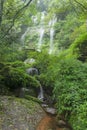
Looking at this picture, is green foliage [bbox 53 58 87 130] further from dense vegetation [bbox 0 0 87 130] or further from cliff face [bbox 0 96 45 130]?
cliff face [bbox 0 96 45 130]

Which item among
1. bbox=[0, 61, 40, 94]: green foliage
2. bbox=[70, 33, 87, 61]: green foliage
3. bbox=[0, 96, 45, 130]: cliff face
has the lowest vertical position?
bbox=[0, 96, 45, 130]: cliff face

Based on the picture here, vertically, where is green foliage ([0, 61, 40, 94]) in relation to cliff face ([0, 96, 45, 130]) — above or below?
above

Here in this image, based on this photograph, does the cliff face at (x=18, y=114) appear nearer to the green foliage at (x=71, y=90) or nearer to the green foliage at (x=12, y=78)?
the green foliage at (x=71, y=90)

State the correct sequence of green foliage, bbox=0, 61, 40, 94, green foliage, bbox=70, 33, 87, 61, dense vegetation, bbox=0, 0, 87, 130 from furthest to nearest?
1. green foliage, bbox=70, 33, 87, 61
2. green foliage, bbox=0, 61, 40, 94
3. dense vegetation, bbox=0, 0, 87, 130

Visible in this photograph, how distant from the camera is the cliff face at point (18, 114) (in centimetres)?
613

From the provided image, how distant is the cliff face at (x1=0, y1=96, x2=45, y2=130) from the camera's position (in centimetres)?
613

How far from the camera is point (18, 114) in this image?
6777 millimetres

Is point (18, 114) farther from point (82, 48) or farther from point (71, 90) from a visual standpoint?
point (82, 48)

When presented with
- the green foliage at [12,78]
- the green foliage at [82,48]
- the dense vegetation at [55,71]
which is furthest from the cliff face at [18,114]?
the green foliage at [82,48]

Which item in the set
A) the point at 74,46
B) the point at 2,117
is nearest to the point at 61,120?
the point at 2,117

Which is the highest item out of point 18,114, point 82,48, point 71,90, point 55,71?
point 82,48

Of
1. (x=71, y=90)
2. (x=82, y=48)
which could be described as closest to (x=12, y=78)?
(x=71, y=90)

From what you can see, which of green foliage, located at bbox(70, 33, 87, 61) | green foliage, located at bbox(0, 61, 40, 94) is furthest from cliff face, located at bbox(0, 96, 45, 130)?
green foliage, located at bbox(70, 33, 87, 61)

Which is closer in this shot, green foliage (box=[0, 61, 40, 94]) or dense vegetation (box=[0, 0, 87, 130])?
dense vegetation (box=[0, 0, 87, 130])
